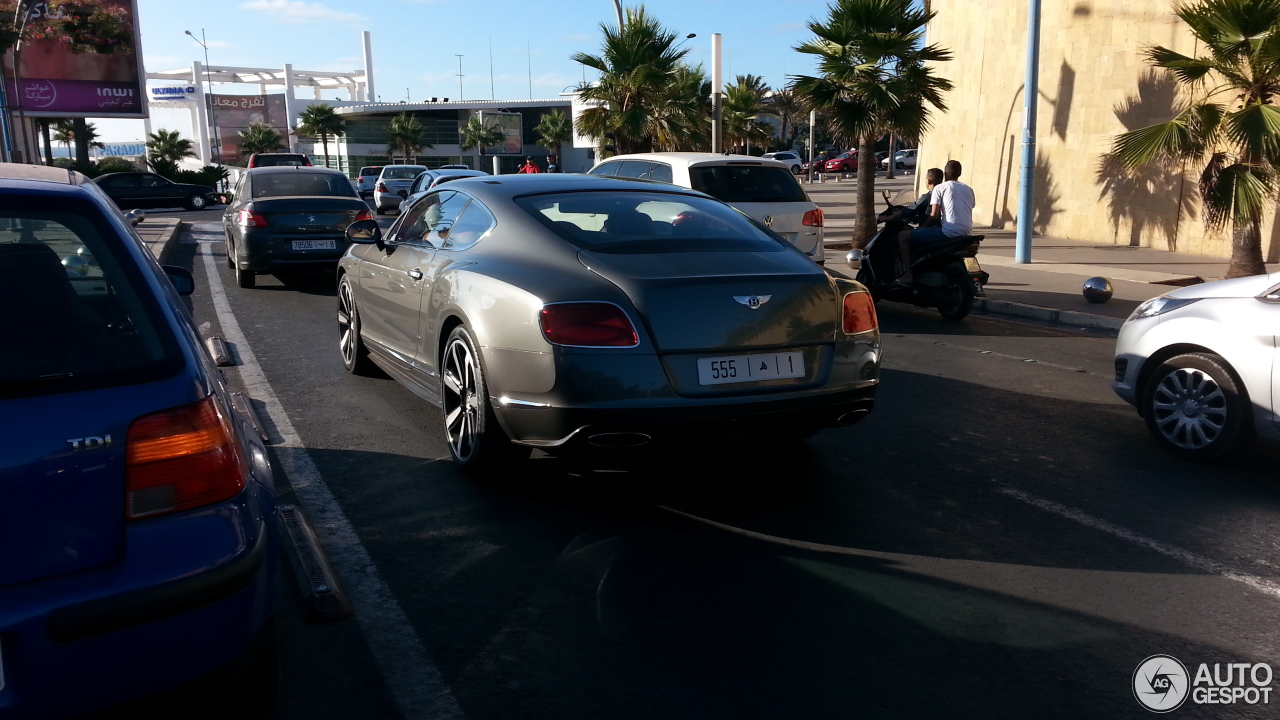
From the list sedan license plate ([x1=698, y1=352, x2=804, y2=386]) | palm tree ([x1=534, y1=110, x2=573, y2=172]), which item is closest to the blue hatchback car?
sedan license plate ([x1=698, y1=352, x2=804, y2=386])

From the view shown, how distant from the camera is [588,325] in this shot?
442cm

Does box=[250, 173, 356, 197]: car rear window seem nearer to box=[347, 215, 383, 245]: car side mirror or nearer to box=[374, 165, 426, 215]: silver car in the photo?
box=[347, 215, 383, 245]: car side mirror

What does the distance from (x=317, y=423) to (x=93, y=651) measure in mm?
4068

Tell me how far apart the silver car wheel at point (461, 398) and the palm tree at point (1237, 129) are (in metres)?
10.1

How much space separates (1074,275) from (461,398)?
36.7 ft

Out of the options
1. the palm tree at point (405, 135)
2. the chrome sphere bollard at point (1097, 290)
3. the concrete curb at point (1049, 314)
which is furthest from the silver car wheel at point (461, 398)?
the palm tree at point (405, 135)

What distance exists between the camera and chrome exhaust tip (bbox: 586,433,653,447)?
438 cm

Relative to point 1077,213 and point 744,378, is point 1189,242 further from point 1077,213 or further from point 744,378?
point 744,378

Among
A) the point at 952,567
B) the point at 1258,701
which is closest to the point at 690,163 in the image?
the point at 952,567

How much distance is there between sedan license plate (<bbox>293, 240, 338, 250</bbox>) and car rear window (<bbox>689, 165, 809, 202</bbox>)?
4739 millimetres

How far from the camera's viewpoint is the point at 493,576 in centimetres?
401

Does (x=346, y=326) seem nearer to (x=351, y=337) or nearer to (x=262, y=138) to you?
(x=351, y=337)

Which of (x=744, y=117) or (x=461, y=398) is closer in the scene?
(x=461, y=398)

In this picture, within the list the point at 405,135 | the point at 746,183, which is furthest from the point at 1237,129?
the point at 405,135
